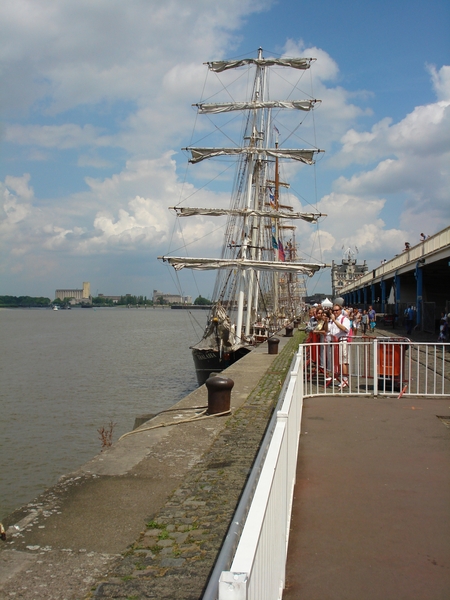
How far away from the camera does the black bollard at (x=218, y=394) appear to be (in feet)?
31.1

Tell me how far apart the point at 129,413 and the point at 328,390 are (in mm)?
9485

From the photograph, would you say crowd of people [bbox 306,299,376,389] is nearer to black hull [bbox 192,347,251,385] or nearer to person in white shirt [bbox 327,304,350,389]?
person in white shirt [bbox 327,304,350,389]

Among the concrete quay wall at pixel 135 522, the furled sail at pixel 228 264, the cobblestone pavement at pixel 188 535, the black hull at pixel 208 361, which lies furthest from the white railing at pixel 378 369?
the furled sail at pixel 228 264

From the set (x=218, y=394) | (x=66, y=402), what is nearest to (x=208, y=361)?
(x=66, y=402)

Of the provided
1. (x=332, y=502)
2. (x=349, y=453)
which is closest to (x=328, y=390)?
(x=349, y=453)

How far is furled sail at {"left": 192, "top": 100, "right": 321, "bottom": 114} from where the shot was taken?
3291 cm

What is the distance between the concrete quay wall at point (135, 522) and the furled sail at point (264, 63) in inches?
1180

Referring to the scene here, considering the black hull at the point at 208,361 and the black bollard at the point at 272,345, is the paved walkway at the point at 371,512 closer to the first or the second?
the black bollard at the point at 272,345

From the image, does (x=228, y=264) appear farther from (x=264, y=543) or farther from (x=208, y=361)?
(x=264, y=543)

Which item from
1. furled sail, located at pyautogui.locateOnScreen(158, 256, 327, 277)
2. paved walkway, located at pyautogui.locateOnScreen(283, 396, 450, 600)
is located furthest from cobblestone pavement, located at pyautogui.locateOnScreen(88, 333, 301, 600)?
furled sail, located at pyautogui.locateOnScreen(158, 256, 327, 277)

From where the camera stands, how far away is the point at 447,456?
6383 millimetres

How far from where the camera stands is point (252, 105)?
Result: 32781 millimetres

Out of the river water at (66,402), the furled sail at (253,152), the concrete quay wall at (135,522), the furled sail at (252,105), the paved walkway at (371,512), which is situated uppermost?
the furled sail at (252,105)

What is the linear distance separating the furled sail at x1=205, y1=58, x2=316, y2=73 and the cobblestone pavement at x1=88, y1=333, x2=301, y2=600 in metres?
30.6
